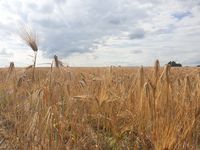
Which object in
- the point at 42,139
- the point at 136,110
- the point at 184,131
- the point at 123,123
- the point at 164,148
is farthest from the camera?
the point at 123,123

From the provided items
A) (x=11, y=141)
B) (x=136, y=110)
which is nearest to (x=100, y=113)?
(x=136, y=110)

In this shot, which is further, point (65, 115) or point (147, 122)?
point (65, 115)

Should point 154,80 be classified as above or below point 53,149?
above

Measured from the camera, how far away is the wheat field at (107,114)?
3.21m

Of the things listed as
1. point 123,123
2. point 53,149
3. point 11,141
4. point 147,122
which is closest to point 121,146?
point 123,123

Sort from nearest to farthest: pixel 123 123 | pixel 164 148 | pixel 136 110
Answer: pixel 164 148 → pixel 136 110 → pixel 123 123

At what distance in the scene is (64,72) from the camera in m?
3.96

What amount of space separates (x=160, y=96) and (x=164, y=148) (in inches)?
21.1

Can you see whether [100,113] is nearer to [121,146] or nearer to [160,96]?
[121,146]

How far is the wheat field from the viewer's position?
3213 mm

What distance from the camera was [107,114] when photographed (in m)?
4.24

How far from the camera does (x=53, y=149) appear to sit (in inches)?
134

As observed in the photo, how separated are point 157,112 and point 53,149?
3.07ft

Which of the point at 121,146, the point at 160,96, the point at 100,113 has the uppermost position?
the point at 160,96
